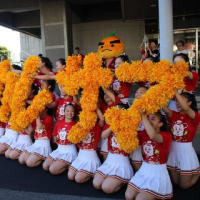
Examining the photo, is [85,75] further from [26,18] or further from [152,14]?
[26,18]

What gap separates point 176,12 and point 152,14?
3.83ft

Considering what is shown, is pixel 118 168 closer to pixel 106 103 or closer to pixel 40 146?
pixel 106 103

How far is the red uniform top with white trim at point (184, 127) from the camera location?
2668 millimetres

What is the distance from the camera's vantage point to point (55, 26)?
10375 mm

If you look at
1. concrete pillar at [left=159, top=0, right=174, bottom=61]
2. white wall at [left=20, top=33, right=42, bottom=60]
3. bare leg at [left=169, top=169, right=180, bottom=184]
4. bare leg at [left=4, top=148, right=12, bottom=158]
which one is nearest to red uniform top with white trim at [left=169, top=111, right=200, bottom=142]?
bare leg at [left=169, top=169, right=180, bottom=184]

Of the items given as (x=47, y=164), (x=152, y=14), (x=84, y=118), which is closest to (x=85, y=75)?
(x=84, y=118)

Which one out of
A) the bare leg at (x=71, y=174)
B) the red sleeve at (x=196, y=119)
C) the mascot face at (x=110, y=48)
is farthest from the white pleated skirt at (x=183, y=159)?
the mascot face at (x=110, y=48)

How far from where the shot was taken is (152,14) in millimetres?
10312

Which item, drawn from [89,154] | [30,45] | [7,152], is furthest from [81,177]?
[30,45]

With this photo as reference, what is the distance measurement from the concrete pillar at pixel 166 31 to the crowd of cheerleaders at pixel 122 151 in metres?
1.46

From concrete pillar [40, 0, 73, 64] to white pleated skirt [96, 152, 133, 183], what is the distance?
8.24 m

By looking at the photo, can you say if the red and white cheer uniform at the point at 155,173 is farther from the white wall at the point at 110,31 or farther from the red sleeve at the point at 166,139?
the white wall at the point at 110,31

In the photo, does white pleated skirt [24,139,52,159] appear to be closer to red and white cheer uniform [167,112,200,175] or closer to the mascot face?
the mascot face

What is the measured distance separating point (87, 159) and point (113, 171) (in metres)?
0.42
